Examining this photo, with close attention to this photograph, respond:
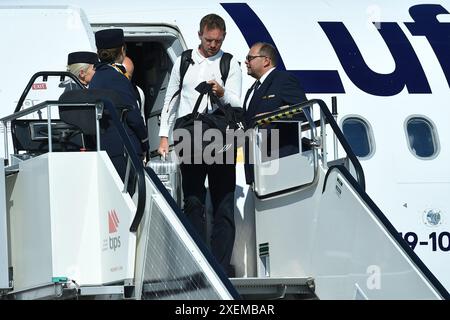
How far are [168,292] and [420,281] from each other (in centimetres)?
200

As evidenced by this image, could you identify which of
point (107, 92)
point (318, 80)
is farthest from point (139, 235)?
point (318, 80)

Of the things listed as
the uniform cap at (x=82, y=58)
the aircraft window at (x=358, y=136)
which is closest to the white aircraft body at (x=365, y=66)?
the aircraft window at (x=358, y=136)

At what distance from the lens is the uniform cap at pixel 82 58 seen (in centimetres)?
1049

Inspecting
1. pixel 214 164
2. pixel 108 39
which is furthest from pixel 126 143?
pixel 214 164

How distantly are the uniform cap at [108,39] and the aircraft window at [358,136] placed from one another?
364 cm

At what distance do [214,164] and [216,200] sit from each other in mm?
303

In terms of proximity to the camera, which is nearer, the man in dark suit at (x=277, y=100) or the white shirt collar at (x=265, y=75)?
the man in dark suit at (x=277, y=100)

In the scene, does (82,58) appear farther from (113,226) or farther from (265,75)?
(113,226)

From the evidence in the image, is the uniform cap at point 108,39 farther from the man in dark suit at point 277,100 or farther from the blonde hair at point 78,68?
the man in dark suit at point 277,100

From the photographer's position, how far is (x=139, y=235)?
8289mm

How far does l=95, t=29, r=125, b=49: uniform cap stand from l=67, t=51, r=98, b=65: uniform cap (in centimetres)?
119

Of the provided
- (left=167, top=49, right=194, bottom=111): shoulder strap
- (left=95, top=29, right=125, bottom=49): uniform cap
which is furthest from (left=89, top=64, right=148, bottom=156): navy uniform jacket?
(left=167, top=49, right=194, bottom=111): shoulder strap

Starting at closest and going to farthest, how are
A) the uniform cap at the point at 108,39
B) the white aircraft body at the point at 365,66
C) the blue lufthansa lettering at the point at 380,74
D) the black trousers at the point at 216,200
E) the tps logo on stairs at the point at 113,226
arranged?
the tps logo on stairs at the point at 113,226 < the uniform cap at the point at 108,39 < the black trousers at the point at 216,200 < the white aircraft body at the point at 365,66 < the blue lufthansa lettering at the point at 380,74

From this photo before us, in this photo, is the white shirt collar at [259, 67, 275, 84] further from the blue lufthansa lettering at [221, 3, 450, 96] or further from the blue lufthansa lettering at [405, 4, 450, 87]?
A: the blue lufthansa lettering at [405, 4, 450, 87]
